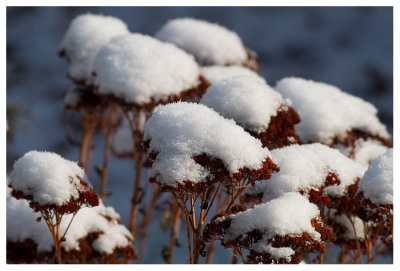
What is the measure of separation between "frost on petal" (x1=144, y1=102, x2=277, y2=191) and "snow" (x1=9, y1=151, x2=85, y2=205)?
0.80 m

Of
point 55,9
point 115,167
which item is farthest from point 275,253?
point 55,9

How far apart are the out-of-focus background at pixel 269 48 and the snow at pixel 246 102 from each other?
48.0 ft

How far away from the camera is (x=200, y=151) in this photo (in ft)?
13.3

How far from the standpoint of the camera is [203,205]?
4297 millimetres

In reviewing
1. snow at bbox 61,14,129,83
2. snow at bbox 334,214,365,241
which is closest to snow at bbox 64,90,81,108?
snow at bbox 61,14,129,83

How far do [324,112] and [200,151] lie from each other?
3.20 m

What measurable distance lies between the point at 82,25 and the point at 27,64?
1502 centimetres

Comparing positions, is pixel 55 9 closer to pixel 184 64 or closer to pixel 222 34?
pixel 222 34

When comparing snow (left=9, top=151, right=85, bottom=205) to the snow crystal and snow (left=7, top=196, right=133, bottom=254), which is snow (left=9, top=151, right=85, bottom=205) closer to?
snow (left=7, top=196, right=133, bottom=254)

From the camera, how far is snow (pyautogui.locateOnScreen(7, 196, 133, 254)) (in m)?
5.77

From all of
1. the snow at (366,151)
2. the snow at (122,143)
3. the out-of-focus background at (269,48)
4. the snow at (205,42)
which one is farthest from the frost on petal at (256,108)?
the out-of-focus background at (269,48)

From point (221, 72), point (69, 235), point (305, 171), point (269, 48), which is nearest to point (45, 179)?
point (69, 235)

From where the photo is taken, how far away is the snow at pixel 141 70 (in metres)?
6.75

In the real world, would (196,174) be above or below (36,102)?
below
